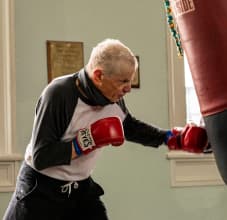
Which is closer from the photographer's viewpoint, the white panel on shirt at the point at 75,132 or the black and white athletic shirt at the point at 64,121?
the black and white athletic shirt at the point at 64,121

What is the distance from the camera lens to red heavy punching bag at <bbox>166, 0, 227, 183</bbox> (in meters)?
1.32

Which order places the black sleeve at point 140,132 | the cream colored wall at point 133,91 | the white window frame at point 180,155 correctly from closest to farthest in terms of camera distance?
the black sleeve at point 140,132 < the cream colored wall at point 133,91 < the white window frame at point 180,155

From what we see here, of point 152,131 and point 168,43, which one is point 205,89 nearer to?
point 152,131

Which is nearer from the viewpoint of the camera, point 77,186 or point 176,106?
point 77,186

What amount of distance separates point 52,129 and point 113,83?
24 centimetres

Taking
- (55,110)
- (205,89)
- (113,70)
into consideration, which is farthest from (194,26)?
(55,110)

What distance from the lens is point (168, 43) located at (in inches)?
119

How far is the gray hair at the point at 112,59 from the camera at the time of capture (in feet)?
5.76

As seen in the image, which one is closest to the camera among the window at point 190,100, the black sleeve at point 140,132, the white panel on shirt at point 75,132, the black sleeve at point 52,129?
the black sleeve at point 52,129

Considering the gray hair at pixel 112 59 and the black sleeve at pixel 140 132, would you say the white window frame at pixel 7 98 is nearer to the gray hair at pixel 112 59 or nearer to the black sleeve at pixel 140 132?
the black sleeve at pixel 140 132

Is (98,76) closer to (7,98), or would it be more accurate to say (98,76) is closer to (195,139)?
(195,139)

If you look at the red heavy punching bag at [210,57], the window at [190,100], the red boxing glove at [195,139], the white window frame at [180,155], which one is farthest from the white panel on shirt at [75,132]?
the window at [190,100]

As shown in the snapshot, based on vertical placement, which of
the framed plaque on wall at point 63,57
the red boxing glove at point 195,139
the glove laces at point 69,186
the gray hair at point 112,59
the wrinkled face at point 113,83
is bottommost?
the glove laces at point 69,186

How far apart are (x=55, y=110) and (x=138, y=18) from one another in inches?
55.1
